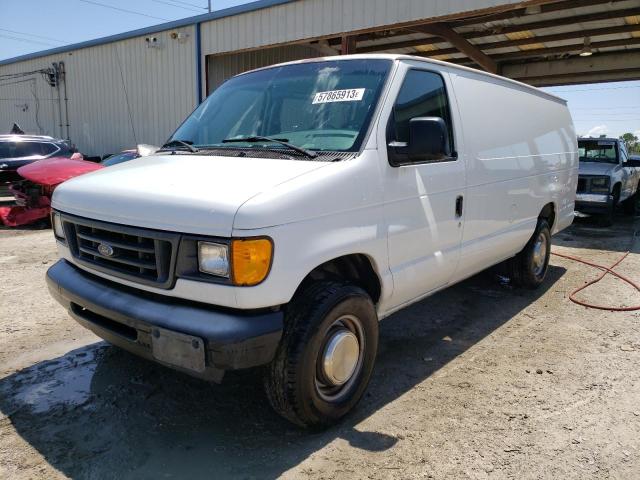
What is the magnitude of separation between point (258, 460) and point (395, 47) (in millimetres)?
13458

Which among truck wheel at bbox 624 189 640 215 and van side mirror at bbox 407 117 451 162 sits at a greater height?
van side mirror at bbox 407 117 451 162

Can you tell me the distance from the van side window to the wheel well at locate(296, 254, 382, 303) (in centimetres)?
80

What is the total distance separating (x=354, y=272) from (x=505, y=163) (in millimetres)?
2139

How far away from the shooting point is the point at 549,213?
5.78 meters

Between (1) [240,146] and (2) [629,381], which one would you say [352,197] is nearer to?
(1) [240,146]

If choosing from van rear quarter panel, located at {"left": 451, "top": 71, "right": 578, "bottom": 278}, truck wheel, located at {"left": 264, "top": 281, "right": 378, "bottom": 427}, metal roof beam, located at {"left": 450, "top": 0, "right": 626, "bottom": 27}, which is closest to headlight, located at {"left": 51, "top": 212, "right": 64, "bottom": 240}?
truck wheel, located at {"left": 264, "top": 281, "right": 378, "bottom": 427}

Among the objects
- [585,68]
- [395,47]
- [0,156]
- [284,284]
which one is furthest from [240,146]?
[585,68]

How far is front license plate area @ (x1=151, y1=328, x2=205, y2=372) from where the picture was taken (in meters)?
2.27

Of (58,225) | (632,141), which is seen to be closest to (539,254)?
(58,225)

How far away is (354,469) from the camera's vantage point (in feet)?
8.28

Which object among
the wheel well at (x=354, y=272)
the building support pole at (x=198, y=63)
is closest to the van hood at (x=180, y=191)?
the wheel well at (x=354, y=272)

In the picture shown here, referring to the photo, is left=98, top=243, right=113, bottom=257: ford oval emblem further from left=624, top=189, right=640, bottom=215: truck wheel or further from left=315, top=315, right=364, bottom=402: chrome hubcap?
left=624, top=189, right=640, bottom=215: truck wheel

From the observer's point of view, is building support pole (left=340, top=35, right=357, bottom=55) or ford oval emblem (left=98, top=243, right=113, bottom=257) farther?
building support pole (left=340, top=35, right=357, bottom=55)

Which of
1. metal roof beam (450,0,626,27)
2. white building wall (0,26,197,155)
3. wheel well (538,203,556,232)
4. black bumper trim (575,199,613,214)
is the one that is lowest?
black bumper trim (575,199,613,214)
